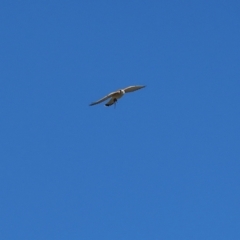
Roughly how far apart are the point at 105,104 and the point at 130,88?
229 cm

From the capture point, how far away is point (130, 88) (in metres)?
36.2

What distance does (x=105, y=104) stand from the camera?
34562 millimetres
